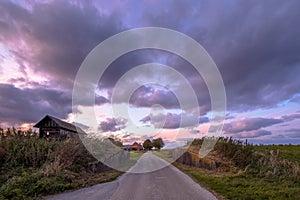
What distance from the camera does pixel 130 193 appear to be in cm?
920

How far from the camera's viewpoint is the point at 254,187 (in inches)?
Answer: 371

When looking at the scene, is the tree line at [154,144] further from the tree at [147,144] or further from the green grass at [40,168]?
the green grass at [40,168]

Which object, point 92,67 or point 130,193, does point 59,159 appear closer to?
point 130,193

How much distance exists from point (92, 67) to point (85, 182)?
11.1 meters

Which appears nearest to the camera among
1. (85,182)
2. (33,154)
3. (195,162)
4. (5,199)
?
(5,199)

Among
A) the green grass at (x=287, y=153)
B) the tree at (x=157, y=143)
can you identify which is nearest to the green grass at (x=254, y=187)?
the green grass at (x=287, y=153)

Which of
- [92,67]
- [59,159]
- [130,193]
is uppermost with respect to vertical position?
[92,67]

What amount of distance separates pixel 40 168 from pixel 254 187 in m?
9.33

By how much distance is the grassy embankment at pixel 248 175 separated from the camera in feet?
28.1

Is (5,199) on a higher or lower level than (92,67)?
lower

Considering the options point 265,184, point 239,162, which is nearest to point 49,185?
point 265,184

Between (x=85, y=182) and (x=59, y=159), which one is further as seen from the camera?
(x=59, y=159)

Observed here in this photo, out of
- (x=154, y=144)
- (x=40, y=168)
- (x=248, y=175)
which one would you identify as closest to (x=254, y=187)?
(x=248, y=175)

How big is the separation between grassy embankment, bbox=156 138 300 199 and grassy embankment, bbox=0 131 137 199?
18.4 ft
